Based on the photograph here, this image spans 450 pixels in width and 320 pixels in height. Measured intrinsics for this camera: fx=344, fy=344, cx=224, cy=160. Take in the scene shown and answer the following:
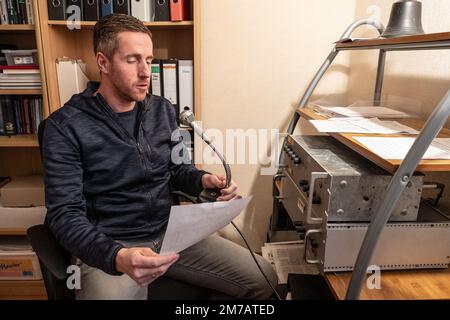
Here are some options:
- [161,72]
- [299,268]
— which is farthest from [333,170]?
[161,72]

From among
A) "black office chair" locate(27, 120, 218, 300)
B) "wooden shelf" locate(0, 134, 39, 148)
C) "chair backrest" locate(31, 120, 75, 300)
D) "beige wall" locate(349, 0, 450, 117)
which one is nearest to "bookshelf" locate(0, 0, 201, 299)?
"wooden shelf" locate(0, 134, 39, 148)

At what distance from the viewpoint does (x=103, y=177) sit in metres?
1.17

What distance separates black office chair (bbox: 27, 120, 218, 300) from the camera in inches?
36.2

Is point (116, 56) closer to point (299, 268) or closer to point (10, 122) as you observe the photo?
point (10, 122)

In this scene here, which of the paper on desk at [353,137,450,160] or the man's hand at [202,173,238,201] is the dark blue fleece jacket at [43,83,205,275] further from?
the paper on desk at [353,137,450,160]

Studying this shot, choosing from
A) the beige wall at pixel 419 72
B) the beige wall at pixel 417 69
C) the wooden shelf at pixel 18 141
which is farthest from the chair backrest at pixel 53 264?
the beige wall at pixel 417 69

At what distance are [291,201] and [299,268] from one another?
1.08ft

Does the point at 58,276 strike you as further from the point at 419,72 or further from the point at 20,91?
the point at 419,72

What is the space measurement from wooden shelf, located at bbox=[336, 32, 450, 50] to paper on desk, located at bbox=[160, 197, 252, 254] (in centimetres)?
58

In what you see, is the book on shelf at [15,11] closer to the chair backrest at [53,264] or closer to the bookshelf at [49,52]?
the bookshelf at [49,52]

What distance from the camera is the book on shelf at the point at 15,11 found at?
1503mm

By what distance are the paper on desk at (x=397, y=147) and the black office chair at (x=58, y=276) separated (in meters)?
0.77
